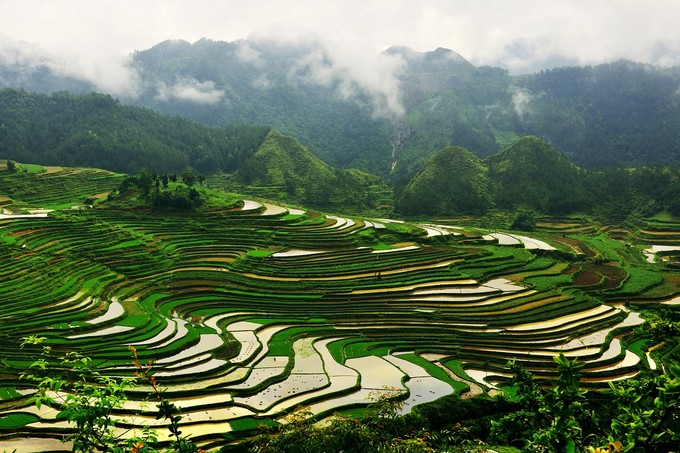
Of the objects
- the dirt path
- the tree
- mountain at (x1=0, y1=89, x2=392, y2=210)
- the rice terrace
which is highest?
mountain at (x1=0, y1=89, x2=392, y2=210)

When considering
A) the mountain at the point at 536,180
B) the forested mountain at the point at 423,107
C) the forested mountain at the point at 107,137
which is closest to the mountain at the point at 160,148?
the forested mountain at the point at 107,137

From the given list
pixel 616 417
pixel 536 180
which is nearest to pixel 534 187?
pixel 536 180

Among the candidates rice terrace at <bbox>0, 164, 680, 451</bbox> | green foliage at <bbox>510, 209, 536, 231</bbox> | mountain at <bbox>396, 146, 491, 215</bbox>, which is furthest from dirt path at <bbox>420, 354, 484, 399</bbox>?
mountain at <bbox>396, 146, 491, 215</bbox>

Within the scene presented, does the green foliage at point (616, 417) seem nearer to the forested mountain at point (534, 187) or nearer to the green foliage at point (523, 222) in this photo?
the green foliage at point (523, 222)

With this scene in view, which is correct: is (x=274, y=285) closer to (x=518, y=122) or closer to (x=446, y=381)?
(x=446, y=381)

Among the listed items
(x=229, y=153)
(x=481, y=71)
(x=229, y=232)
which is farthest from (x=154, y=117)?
(x=481, y=71)

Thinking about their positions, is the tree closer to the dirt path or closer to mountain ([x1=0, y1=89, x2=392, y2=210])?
mountain ([x1=0, y1=89, x2=392, y2=210])

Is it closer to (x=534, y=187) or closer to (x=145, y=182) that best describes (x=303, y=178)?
(x=145, y=182)
